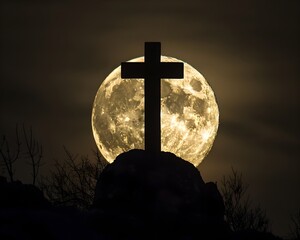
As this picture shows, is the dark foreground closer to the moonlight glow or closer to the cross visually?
the cross

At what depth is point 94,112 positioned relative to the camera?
61.2 ft

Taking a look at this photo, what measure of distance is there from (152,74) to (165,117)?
188cm

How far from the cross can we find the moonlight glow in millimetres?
1115

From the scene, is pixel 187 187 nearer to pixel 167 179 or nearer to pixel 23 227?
pixel 167 179

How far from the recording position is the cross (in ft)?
51.9

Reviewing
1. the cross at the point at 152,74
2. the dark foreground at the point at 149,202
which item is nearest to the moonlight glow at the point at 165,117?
the cross at the point at 152,74

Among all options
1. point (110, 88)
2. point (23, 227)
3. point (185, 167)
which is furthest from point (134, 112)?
point (23, 227)

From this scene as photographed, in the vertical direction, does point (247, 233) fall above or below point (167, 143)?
below

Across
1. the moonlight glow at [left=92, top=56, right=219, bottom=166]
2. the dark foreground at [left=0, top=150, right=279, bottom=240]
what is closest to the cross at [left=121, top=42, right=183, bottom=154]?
the moonlight glow at [left=92, top=56, right=219, bottom=166]

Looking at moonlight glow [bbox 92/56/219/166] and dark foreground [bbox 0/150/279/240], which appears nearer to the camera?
dark foreground [bbox 0/150/279/240]

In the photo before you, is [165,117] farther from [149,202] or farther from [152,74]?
[149,202]

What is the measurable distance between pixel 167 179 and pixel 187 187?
1.15 ft

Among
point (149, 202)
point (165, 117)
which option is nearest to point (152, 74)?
point (165, 117)

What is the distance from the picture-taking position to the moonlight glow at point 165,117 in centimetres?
1775
